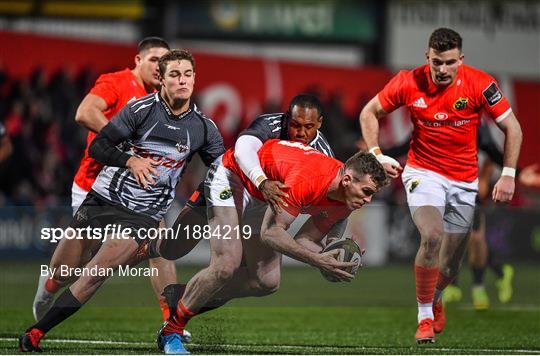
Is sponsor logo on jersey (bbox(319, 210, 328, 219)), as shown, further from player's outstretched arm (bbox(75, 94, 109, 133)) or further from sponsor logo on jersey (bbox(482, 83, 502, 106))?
player's outstretched arm (bbox(75, 94, 109, 133))

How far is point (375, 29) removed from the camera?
24.5 metres

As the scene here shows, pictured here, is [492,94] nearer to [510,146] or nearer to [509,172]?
[510,146]

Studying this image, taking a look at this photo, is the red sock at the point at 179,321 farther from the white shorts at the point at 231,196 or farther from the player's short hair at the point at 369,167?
the player's short hair at the point at 369,167

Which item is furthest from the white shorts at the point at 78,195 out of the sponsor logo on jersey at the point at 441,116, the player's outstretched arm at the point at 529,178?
the player's outstretched arm at the point at 529,178

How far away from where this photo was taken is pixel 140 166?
8.09 m

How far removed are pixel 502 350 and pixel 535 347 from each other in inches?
13.8

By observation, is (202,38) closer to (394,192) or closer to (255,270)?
(394,192)

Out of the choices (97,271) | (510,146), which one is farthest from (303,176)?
(510,146)

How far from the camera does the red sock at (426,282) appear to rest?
8773mm

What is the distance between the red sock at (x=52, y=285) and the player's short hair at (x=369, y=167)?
226 cm

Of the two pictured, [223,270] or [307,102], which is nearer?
[223,270]

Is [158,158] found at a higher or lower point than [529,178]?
higher

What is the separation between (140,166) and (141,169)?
2 centimetres

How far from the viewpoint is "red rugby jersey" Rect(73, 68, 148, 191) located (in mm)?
9344
